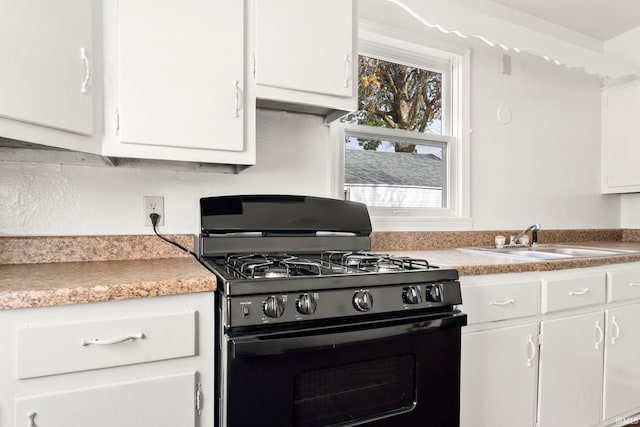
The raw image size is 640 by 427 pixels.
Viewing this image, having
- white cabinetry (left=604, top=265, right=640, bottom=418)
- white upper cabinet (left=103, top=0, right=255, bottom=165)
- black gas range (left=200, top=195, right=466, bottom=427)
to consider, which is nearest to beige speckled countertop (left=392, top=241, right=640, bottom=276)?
white cabinetry (left=604, top=265, right=640, bottom=418)

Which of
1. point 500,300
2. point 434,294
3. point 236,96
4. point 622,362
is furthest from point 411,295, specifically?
point 622,362

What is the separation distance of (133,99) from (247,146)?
0.42 metres

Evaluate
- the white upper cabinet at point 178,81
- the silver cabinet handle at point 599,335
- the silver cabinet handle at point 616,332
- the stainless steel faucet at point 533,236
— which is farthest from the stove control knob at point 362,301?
the stainless steel faucet at point 533,236

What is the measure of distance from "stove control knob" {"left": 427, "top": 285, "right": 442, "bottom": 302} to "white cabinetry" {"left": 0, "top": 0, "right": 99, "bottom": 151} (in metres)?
1.20

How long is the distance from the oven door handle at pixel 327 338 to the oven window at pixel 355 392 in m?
0.09

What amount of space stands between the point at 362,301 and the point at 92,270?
2.90 feet

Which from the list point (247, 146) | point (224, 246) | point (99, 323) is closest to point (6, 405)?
point (99, 323)

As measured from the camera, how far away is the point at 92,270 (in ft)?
4.16

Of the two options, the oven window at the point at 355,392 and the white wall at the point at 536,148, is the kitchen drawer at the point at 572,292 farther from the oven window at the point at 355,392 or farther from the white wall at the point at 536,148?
the oven window at the point at 355,392

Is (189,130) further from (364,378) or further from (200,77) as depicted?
(364,378)

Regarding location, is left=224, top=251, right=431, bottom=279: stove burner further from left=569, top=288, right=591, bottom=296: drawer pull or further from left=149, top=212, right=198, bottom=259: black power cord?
left=569, top=288, right=591, bottom=296: drawer pull

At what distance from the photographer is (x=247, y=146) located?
1489 mm

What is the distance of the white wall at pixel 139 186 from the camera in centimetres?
144

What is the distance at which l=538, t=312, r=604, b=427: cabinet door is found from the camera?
1761 millimetres
